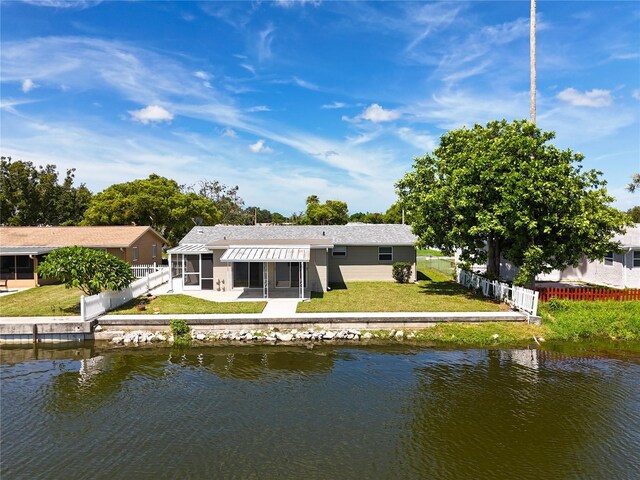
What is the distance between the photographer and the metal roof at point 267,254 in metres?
21.5

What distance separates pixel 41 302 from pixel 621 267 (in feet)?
107

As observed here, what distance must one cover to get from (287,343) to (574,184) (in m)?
15.0

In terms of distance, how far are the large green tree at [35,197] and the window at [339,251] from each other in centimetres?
3422

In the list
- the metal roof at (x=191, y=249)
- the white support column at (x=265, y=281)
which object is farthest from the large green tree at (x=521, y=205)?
the metal roof at (x=191, y=249)

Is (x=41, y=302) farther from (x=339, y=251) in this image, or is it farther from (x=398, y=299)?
(x=398, y=299)

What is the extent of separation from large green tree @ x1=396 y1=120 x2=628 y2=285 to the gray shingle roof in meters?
5.91

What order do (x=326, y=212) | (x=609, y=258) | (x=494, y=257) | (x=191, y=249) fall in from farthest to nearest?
(x=326, y=212)
(x=609, y=258)
(x=191, y=249)
(x=494, y=257)

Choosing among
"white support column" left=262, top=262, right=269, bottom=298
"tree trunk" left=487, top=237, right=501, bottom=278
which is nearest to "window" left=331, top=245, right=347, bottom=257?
"white support column" left=262, top=262, right=269, bottom=298

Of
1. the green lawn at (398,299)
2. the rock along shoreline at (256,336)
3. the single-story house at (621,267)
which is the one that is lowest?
the rock along shoreline at (256,336)

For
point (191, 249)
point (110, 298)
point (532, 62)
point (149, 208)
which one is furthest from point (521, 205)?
point (149, 208)

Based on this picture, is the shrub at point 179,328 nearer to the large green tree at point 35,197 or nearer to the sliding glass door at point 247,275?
the sliding glass door at point 247,275

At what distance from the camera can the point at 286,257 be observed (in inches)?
858

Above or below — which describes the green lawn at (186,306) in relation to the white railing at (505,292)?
below

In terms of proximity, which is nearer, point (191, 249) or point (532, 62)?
point (532, 62)
